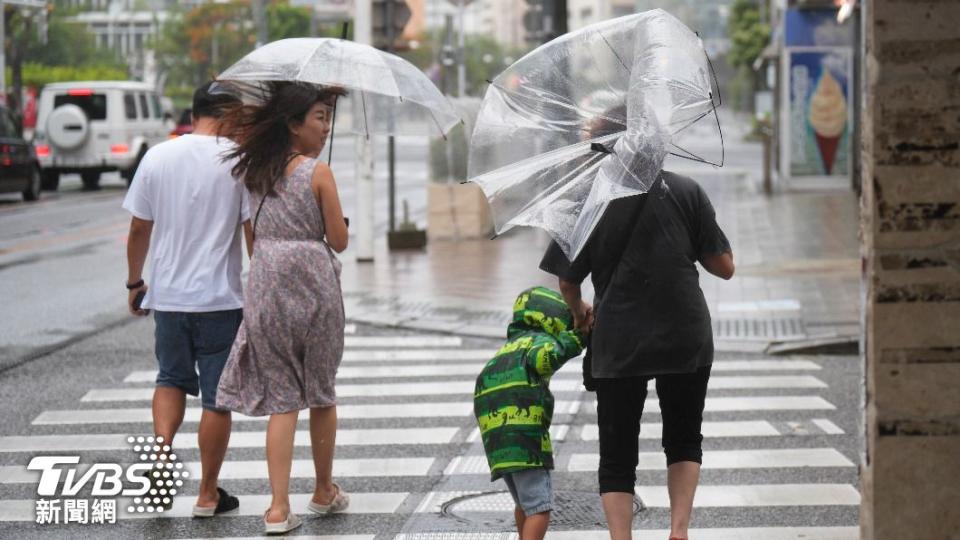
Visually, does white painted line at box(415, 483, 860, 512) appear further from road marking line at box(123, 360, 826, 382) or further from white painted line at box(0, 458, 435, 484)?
road marking line at box(123, 360, 826, 382)

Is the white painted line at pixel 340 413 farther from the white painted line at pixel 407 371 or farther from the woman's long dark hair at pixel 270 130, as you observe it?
the woman's long dark hair at pixel 270 130

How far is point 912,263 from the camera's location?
400 cm

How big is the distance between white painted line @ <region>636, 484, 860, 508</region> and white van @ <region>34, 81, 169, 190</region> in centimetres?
2671

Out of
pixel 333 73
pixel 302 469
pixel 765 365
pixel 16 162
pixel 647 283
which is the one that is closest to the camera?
pixel 647 283

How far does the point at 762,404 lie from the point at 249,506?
3.65 metres

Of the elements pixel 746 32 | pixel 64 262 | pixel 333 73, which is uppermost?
pixel 746 32

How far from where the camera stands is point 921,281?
3998 mm

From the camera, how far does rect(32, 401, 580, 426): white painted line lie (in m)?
8.62

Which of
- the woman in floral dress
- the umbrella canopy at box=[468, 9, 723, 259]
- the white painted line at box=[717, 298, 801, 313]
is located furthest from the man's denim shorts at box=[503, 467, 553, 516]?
the white painted line at box=[717, 298, 801, 313]

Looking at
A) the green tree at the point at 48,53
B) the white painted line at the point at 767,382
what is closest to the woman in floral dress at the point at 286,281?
the white painted line at the point at 767,382

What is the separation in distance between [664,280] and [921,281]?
125 cm

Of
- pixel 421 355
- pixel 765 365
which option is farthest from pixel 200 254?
pixel 765 365

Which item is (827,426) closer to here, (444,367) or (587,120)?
(444,367)

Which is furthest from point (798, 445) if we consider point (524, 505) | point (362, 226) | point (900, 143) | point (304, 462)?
point (362, 226)
